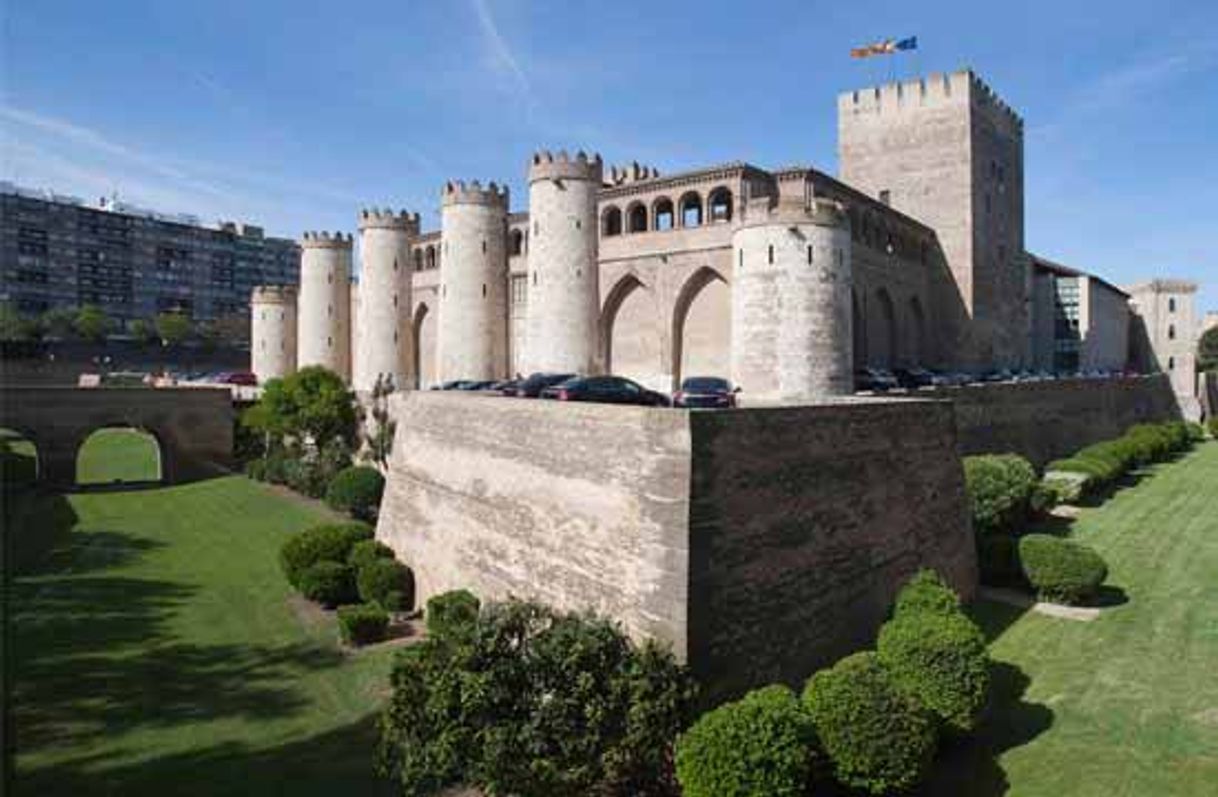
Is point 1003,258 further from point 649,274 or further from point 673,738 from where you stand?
point 673,738

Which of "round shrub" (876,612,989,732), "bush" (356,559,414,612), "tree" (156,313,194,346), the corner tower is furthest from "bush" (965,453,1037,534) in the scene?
"tree" (156,313,194,346)

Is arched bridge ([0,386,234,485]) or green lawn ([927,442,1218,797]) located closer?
green lawn ([927,442,1218,797])

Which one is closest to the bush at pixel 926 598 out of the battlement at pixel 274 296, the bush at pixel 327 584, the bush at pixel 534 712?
the bush at pixel 534 712

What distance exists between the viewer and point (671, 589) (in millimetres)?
11727

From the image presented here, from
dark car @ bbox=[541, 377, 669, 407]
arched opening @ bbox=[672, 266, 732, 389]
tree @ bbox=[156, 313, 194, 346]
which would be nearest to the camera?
dark car @ bbox=[541, 377, 669, 407]

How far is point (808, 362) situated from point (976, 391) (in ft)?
23.0

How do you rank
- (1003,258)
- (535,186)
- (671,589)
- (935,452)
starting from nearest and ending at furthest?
1. (671,589)
2. (935,452)
3. (535,186)
4. (1003,258)

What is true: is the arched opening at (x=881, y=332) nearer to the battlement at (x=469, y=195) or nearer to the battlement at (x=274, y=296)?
the battlement at (x=469, y=195)

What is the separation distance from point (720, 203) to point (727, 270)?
296 centimetres

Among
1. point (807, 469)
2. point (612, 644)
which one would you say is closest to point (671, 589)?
point (612, 644)

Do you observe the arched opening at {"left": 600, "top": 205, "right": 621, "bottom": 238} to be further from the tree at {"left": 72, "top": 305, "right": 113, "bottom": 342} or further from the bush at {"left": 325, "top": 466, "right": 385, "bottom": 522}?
the tree at {"left": 72, "top": 305, "right": 113, "bottom": 342}

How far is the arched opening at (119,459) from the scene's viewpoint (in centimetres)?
3772

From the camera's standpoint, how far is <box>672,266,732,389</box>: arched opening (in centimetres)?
3055

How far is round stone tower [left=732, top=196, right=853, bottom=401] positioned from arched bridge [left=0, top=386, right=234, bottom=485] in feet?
86.6
